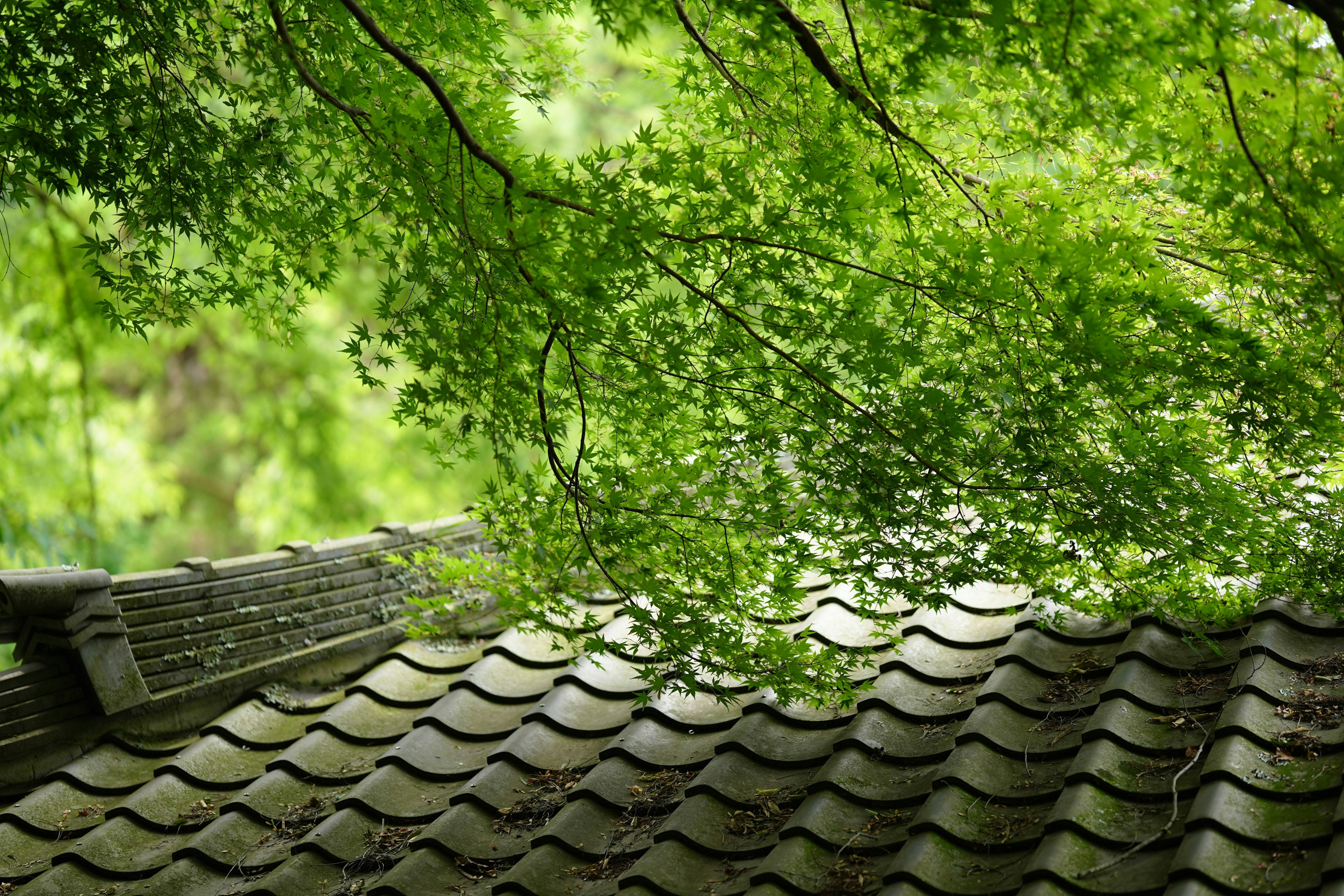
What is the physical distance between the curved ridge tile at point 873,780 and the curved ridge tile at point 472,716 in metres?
1.28

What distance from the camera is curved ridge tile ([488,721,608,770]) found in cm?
334

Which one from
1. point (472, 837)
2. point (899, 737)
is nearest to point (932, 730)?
point (899, 737)

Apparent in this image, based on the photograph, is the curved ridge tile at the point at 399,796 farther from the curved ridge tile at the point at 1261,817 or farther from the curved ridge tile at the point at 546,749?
the curved ridge tile at the point at 1261,817

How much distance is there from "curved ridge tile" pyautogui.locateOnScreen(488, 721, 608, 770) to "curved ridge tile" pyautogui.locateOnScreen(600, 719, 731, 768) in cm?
8

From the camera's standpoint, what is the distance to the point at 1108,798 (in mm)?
2387

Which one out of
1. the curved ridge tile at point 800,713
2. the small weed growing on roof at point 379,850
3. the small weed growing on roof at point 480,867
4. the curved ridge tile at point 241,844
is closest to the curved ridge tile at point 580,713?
the curved ridge tile at point 800,713

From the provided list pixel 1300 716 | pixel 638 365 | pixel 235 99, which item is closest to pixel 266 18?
pixel 235 99

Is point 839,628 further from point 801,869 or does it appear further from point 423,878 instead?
point 423,878

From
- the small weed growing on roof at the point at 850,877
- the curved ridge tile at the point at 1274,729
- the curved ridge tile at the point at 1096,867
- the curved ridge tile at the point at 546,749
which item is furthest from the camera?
the curved ridge tile at the point at 546,749

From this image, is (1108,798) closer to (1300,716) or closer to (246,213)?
(1300,716)

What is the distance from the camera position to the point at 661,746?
331cm

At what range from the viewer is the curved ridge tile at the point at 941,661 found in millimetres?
3354

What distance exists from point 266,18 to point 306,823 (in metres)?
2.72

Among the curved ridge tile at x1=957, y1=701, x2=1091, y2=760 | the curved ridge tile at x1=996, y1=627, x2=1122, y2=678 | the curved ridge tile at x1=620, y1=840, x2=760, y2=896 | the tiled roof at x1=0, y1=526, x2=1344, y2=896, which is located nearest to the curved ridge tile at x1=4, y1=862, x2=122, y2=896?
the tiled roof at x1=0, y1=526, x2=1344, y2=896
